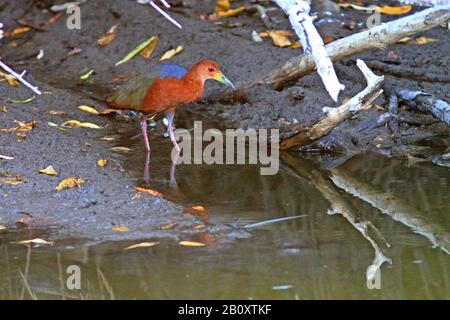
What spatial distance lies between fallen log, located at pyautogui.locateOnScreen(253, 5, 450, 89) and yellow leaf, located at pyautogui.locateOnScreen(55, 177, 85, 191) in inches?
97.5

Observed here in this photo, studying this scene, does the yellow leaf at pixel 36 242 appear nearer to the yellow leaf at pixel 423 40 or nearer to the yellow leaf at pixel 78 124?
→ the yellow leaf at pixel 78 124

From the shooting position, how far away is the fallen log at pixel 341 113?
6824 mm

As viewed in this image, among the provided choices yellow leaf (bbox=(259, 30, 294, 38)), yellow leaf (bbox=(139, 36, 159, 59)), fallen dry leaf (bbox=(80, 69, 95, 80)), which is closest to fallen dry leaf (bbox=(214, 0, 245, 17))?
yellow leaf (bbox=(259, 30, 294, 38))

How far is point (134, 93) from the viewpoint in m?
7.95

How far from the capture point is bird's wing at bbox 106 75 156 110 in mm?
7887

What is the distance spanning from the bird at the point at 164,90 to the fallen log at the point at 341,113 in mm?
980

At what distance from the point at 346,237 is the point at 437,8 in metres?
2.34

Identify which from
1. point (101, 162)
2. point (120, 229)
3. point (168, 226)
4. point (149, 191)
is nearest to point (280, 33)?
point (101, 162)

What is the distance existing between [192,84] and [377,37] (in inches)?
69.0

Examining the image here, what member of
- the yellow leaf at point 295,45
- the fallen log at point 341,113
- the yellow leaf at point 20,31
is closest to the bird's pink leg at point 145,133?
the fallen log at point 341,113

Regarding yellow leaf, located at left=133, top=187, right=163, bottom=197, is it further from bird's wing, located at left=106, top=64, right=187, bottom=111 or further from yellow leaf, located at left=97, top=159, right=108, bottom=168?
bird's wing, located at left=106, top=64, right=187, bottom=111
